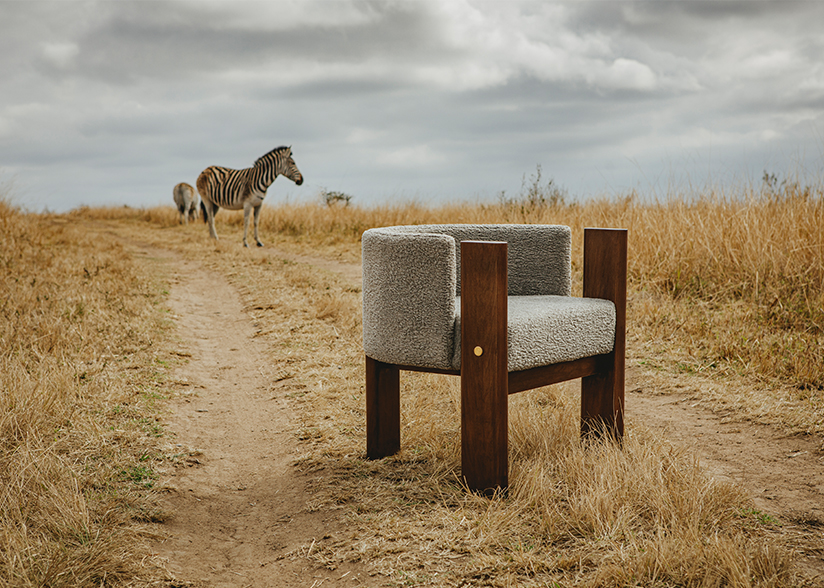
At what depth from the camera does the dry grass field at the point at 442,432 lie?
2062mm

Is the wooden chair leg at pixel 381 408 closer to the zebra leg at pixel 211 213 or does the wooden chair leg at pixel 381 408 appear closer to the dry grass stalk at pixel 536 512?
the dry grass stalk at pixel 536 512

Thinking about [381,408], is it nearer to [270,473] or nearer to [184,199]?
[270,473]

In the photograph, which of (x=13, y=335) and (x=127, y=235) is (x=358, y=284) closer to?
(x=13, y=335)

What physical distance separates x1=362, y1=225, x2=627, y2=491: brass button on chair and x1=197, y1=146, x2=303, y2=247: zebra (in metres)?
10.0

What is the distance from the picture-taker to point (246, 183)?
42.0ft

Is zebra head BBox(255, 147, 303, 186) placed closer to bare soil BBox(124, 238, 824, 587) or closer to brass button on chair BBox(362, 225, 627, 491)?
bare soil BBox(124, 238, 824, 587)

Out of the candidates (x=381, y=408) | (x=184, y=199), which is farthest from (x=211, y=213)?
(x=381, y=408)

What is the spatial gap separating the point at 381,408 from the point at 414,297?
2.15ft

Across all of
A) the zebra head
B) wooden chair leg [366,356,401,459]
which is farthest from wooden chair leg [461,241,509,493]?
the zebra head

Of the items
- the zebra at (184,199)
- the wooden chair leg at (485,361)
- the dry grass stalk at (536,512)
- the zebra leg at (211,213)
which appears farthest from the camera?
the zebra at (184,199)

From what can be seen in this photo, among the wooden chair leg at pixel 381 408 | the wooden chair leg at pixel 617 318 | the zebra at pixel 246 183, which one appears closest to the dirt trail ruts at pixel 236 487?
the wooden chair leg at pixel 381 408

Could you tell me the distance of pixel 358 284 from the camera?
296 inches

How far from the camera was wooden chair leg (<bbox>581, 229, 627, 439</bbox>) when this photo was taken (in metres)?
2.95

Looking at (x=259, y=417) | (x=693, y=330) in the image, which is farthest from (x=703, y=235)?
(x=259, y=417)
